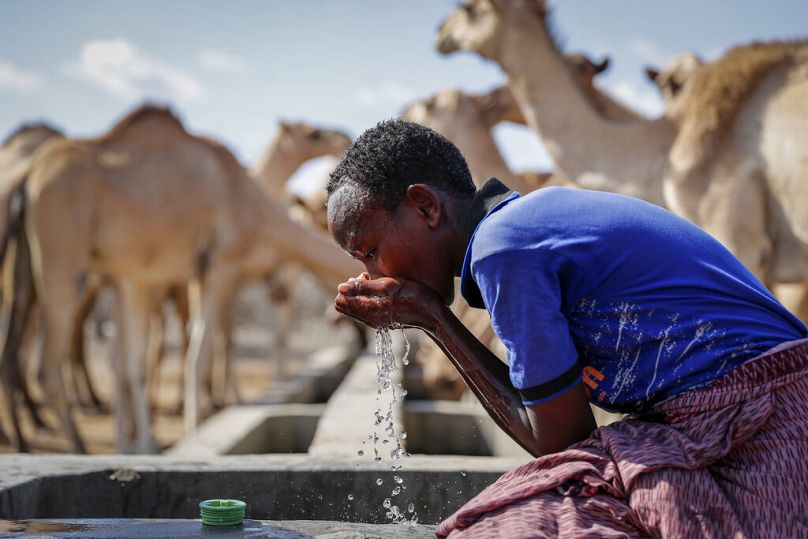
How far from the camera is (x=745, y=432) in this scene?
1.77m

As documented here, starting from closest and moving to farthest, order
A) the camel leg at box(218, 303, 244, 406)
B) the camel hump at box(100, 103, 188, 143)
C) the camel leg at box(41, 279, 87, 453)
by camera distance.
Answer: the camel leg at box(41, 279, 87, 453), the camel hump at box(100, 103, 188, 143), the camel leg at box(218, 303, 244, 406)

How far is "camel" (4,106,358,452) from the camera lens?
27.1 feet

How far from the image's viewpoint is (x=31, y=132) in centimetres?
1046

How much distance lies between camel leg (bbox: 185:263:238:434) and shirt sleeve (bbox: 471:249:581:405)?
731 centimetres

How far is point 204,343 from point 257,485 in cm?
656

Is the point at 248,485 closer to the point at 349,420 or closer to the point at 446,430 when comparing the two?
the point at 349,420

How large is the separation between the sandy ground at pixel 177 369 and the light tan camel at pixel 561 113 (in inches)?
149

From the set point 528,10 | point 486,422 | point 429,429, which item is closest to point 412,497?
point 486,422

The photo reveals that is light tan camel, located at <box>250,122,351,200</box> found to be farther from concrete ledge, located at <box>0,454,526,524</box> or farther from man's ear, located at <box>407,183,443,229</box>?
man's ear, located at <box>407,183,443,229</box>

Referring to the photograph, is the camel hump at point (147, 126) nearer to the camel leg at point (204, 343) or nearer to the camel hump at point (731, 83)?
the camel leg at point (204, 343)

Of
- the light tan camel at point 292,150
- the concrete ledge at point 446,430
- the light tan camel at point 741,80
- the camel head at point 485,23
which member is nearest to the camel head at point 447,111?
the camel head at point 485,23

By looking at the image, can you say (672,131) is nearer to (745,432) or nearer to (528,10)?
(528,10)

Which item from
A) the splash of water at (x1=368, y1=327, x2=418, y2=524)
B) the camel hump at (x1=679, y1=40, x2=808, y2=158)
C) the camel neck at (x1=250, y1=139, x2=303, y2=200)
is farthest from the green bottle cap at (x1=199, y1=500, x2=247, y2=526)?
the camel neck at (x1=250, y1=139, x2=303, y2=200)

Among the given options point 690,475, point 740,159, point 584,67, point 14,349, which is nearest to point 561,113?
point 584,67
